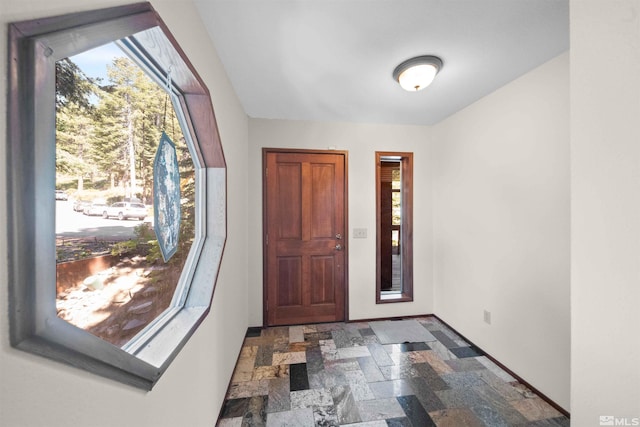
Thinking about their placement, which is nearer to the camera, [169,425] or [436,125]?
[169,425]

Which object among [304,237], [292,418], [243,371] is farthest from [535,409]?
[304,237]

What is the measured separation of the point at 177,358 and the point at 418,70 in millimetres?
2243

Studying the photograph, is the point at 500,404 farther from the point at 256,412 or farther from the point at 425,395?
the point at 256,412

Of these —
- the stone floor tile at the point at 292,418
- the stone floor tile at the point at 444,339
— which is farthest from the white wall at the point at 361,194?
the stone floor tile at the point at 292,418

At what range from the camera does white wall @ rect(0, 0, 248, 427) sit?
16.0 inches

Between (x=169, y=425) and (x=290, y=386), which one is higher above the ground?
(x=169, y=425)

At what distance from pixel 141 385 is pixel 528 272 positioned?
2.48m

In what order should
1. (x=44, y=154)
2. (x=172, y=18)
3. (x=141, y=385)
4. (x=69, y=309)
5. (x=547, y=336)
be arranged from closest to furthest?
(x=44, y=154)
(x=69, y=309)
(x=141, y=385)
(x=172, y=18)
(x=547, y=336)

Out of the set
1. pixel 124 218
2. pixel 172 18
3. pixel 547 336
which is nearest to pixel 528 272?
pixel 547 336

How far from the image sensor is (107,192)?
79cm

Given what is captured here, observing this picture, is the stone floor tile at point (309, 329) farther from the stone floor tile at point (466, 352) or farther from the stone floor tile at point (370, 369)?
the stone floor tile at point (466, 352)

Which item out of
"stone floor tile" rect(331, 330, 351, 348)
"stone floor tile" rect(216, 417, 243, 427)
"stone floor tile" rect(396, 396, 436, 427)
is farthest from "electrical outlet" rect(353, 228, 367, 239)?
"stone floor tile" rect(216, 417, 243, 427)

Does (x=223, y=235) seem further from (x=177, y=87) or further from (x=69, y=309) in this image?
(x=69, y=309)

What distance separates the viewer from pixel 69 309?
62cm
